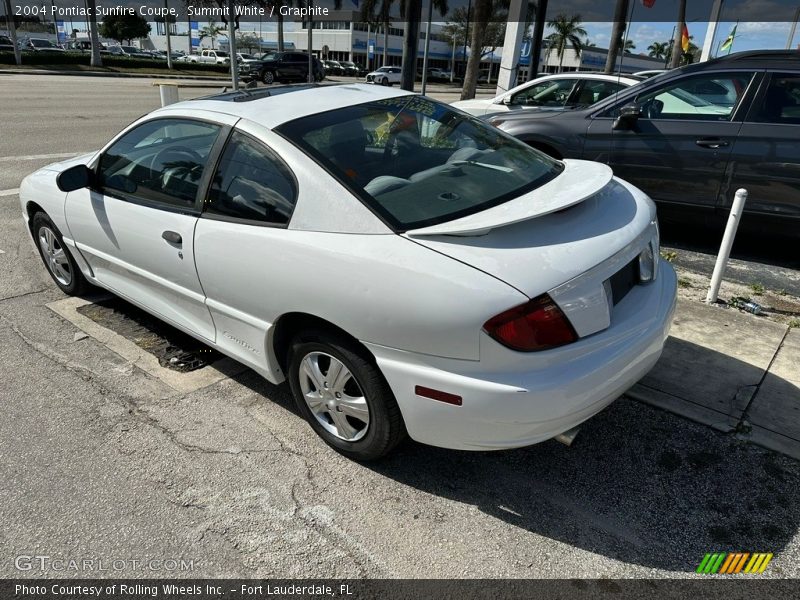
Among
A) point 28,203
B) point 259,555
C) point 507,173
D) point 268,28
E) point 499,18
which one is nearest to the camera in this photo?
point 259,555

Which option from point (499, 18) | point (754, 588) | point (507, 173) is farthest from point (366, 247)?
point (499, 18)

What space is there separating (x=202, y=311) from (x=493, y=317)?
1728 millimetres

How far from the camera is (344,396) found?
269 centimetres

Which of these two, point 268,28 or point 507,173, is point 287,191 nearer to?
point 507,173

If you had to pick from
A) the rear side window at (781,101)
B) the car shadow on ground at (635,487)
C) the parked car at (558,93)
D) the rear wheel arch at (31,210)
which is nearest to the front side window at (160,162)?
the rear wheel arch at (31,210)

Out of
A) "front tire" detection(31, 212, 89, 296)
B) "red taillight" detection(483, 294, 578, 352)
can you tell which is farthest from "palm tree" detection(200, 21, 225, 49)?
"red taillight" detection(483, 294, 578, 352)

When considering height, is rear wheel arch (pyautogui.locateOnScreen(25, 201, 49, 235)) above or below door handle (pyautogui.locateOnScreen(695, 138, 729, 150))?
below

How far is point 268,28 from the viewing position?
89.1 m

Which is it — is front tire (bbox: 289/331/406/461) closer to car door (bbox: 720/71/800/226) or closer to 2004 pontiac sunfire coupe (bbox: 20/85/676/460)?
2004 pontiac sunfire coupe (bbox: 20/85/676/460)

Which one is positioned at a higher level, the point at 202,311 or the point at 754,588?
the point at 202,311

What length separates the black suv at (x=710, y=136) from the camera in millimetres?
5016

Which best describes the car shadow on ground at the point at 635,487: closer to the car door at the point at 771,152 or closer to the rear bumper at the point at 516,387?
the rear bumper at the point at 516,387

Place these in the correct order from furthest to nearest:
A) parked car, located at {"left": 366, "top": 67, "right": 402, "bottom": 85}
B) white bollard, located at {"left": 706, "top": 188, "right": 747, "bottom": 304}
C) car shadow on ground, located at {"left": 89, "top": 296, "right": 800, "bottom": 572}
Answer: parked car, located at {"left": 366, "top": 67, "right": 402, "bottom": 85} < white bollard, located at {"left": 706, "top": 188, "right": 747, "bottom": 304} < car shadow on ground, located at {"left": 89, "top": 296, "right": 800, "bottom": 572}

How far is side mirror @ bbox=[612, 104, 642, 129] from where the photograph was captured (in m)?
5.55
